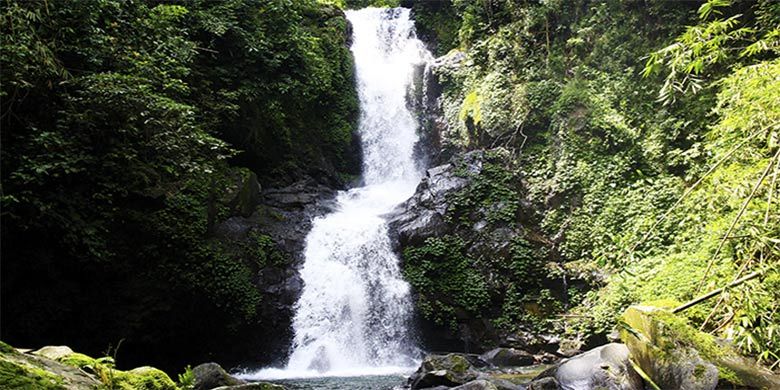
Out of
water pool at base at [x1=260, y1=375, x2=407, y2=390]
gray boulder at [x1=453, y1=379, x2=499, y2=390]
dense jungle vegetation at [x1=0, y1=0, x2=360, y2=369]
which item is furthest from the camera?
water pool at base at [x1=260, y1=375, x2=407, y2=390]

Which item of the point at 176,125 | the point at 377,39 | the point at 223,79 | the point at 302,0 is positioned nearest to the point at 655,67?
the point at 176,125

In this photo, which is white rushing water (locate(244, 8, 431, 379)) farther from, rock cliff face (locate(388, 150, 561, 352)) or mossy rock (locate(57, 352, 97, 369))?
mossy rock (locate(57, 352, 97, 369))

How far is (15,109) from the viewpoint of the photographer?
6.83 metres

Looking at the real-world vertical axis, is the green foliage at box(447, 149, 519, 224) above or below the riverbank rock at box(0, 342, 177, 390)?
above

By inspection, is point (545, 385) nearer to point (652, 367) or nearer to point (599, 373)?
point (599, 373)

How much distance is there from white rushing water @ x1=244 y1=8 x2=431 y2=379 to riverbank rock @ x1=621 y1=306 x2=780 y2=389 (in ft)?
18.2

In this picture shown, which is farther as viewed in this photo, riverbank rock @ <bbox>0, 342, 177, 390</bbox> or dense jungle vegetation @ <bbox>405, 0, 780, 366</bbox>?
dense jungle vegetation @ <bbox>405, 0, 780, 366</bbox>

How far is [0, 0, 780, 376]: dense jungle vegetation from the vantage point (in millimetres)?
6492

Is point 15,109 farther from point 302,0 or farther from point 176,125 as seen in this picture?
point 302,0

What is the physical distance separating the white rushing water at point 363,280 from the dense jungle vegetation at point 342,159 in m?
0.78

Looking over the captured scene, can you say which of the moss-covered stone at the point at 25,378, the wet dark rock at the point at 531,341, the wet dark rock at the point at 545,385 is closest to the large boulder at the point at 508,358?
the wet dark rock at the point at 531,341

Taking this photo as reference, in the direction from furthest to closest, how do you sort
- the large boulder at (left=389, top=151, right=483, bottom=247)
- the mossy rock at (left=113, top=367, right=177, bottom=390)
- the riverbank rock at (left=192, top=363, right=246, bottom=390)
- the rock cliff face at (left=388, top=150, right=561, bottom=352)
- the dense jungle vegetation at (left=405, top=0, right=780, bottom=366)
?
1. the large boulder at (left=389, top=151, right=483, bottom=247)
2. the rock cliff face at (left=388, top=150, right=561, bottom=352)
3. the dense jungle vegetation at (left=405, top=0, right=780, bottom=366)
4. the riverbank rock at (left=192, top=363, right=246, bottom=390)
5. the mossy rock at (left=113, top=367, right=177, bottom=390)

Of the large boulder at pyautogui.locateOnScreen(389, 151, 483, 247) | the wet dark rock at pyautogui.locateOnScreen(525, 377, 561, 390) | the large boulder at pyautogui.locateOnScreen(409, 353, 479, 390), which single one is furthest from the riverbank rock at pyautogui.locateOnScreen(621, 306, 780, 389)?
the large boulder at pyautogui.locateOnScreen(389, 151, 483, 247)

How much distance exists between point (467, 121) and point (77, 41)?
10.9 metres
